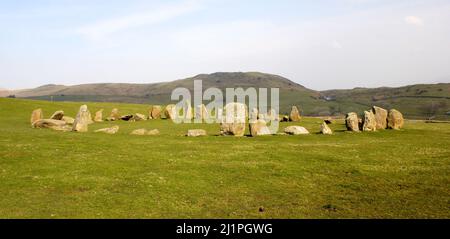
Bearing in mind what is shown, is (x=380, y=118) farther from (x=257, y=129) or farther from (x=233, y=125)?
(x=233, y=125)

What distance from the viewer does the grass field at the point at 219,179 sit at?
52.1 ft

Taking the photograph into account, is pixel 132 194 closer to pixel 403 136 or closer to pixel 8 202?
pixel 8 202

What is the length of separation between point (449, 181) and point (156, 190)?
1462 cm

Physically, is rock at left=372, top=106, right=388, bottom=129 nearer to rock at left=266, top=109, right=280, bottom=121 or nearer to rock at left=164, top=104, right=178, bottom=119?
rock at left=266, top=109, right=280, bottom=121

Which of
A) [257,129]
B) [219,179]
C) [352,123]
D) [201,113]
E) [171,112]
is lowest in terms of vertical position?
[219,179]

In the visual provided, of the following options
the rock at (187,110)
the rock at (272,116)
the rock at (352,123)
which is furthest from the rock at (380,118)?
the rock at (187,110)

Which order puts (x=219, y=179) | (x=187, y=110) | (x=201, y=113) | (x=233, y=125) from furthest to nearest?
(x=187, y=110) → (x=201, y=113) → (x=233, y=125) → (x=219, y=179)

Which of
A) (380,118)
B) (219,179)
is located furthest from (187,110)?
(219,179)

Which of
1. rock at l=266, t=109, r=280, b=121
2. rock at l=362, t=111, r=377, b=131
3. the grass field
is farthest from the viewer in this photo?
rock at l=266, t=109, r=280, b=121

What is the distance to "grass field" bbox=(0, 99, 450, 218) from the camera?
15883 millimetres

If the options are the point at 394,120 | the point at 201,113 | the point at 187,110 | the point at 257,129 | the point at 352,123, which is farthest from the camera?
the point at 187,110

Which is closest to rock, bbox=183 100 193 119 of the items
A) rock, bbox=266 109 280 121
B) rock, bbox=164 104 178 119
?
rock, bbox=164 104 178 119

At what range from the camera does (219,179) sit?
20656 mm

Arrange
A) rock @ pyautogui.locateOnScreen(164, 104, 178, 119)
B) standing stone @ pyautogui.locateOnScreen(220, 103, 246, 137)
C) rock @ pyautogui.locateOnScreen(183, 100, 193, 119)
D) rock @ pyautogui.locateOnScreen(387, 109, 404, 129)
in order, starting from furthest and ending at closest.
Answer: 1. rock @ pyautogui.locateOnScreen(183, 100, 193, 119)
2. rock @ pyautogui.locateOnScreen(164, 104, 178, 119)
3. rock @ pyautogui.locateOnScreen(387, 109, 404, 129)
4. standing stone @ pyautogui.locateOnScreen(220, 103, 246, 137)
